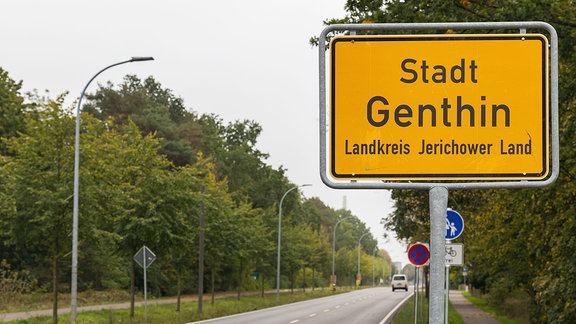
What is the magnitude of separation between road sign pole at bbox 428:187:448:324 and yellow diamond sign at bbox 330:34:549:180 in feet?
0.32

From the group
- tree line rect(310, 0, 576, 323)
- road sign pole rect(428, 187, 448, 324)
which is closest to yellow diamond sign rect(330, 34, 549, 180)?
road sign pole rect(428, 187, 448, 324)

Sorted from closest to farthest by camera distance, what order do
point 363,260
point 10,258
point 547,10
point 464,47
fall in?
point 464,47, point 547,10, point 10,258, point 363,260

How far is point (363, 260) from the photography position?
136m

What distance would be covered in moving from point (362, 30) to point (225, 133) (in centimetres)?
8503

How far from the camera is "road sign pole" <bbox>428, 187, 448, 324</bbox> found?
3230mm

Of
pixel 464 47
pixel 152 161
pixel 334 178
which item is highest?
pixel 152 161

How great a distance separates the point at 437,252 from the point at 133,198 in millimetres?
26928

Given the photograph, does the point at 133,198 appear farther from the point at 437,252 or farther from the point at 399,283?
the point at 399,283

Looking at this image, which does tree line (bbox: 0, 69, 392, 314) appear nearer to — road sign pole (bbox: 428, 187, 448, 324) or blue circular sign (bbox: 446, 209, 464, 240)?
blue circular sign (bbox: 446, 209, 464, 240)

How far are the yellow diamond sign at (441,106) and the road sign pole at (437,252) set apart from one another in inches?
3.8

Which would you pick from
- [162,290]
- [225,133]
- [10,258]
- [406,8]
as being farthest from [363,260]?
[406,8]

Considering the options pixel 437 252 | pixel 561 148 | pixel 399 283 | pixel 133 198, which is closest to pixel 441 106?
pixel 437 252

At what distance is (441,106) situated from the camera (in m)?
3.37

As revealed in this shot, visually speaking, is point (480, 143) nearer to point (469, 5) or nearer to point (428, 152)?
point (428, 152)
